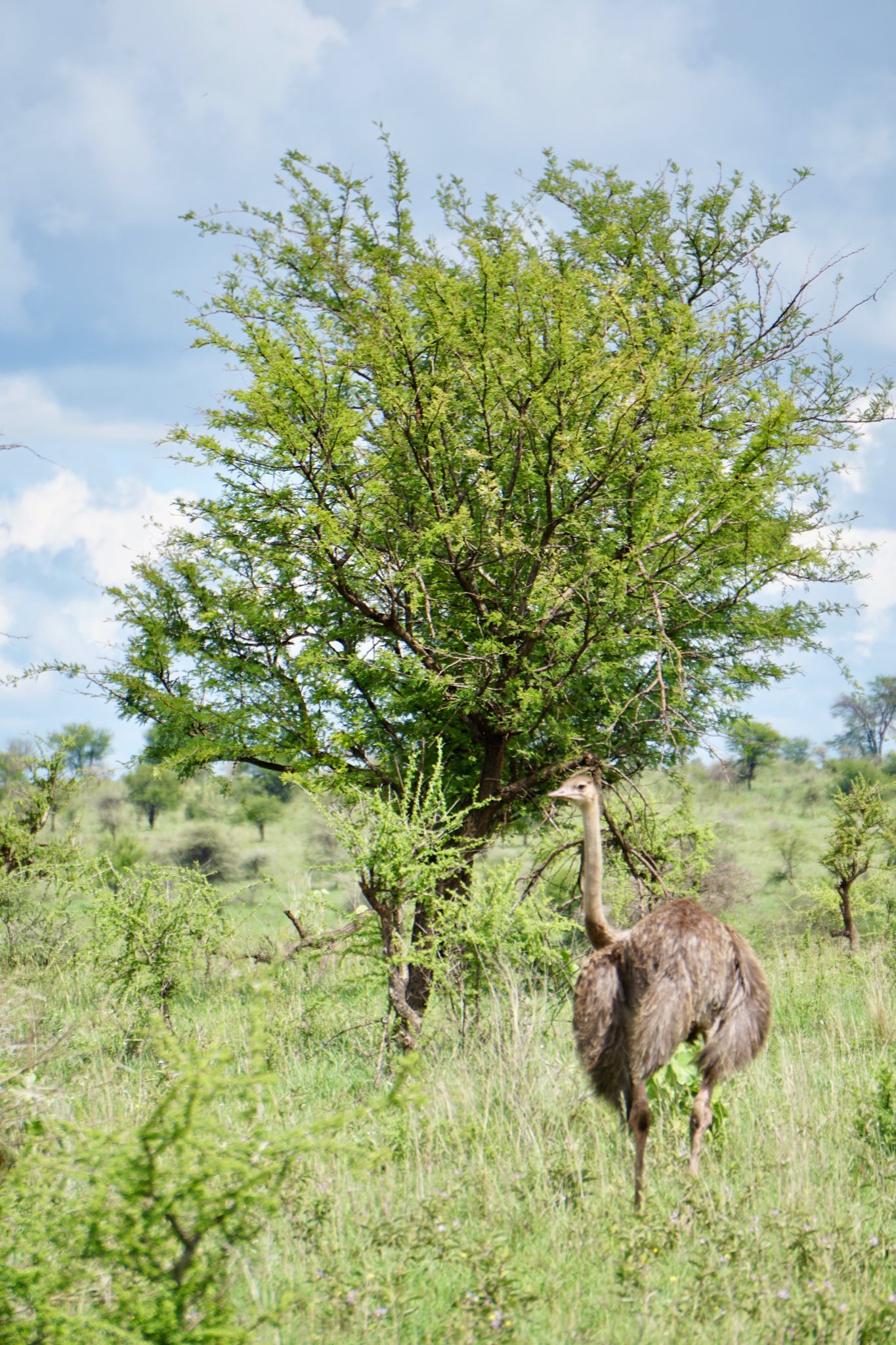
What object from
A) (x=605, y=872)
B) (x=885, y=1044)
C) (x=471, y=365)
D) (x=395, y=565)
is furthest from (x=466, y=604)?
(x=885, y=1044)

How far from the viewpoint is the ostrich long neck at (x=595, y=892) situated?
17.1 feet

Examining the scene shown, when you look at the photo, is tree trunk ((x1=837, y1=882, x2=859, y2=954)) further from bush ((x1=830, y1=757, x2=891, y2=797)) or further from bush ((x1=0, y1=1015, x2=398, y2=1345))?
bush ((x1=830, y1=757, x2=891, y2=797))

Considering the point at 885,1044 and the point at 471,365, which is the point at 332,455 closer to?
the point at 471,365

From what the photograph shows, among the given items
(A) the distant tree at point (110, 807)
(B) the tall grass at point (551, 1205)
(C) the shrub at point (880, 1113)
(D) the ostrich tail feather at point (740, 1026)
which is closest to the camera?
(B) the tall grass at point (551, 1205)

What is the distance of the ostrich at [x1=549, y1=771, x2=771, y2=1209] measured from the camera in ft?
14.7

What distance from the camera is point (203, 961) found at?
10.7 m

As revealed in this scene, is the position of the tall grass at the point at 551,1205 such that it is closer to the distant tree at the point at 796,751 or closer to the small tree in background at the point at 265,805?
the small tree in background at the point at 265,805

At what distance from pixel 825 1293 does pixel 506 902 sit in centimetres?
341

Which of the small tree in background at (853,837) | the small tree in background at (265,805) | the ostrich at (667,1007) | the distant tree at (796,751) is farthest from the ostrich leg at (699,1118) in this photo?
the distant tree at (796,751)

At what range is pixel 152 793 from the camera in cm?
3247

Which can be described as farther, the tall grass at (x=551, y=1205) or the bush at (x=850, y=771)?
the bush at (x=850, y=771)

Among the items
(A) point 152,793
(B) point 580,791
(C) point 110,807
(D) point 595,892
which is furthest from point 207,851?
(D) point 595,892

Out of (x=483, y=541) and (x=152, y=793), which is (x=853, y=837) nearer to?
(x=483, y=541)

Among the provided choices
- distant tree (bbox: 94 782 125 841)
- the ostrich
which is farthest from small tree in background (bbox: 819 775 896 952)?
distant tree (bbox: 94 782 125 841)
